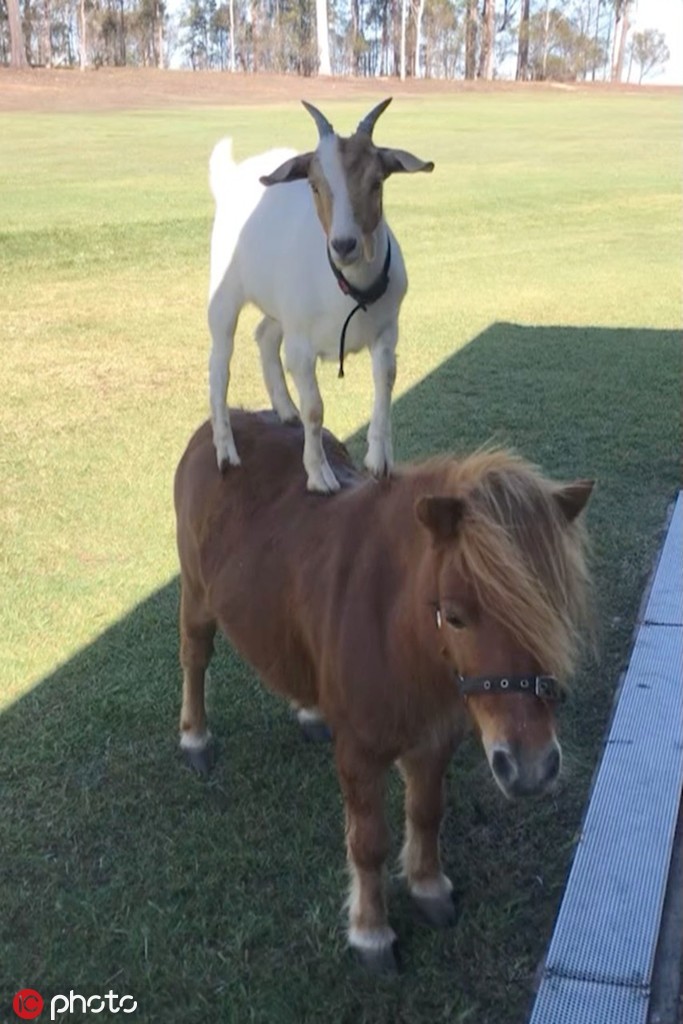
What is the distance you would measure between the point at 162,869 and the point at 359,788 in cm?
79

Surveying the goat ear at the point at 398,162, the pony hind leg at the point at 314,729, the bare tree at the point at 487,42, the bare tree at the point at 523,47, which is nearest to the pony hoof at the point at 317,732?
the pony hind leg at the point at 314,729

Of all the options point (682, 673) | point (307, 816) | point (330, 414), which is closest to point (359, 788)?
point (307, 816)

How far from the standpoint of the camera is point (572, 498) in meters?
2.10

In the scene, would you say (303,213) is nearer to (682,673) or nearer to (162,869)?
(162,869)

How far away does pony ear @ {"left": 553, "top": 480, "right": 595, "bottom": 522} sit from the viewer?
209 cm

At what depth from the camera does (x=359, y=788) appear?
99.0 inches

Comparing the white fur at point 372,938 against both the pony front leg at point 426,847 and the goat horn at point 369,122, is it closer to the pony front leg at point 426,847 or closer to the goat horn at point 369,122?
the pony front leg at point 426,847

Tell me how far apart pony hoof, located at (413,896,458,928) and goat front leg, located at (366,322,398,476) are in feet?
3.76

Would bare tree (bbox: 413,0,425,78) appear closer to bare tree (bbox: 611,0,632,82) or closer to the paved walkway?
bare tree (bbox: 611,0,632,82)

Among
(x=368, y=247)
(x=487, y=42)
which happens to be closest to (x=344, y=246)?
(x=368, y=247)

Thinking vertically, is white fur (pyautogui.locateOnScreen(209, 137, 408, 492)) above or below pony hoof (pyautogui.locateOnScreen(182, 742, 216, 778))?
above

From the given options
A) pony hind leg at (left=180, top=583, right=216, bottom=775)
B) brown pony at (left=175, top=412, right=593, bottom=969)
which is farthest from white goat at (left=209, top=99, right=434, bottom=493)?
pony hind leg at (left=180, top=583, right=216, bottom=775)

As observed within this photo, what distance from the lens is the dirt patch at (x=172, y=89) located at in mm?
33688

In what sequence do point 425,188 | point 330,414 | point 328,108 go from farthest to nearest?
point 328,108, point 425,188, point 330,414
